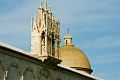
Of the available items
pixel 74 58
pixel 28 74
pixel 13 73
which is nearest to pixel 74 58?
pixel 74 58

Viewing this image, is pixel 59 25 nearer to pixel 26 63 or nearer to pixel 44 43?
pixel 44 43

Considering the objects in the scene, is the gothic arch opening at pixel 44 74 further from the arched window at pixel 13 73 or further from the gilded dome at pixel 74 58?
the gilded dome at pixel 74 58

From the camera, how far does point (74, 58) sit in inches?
2633

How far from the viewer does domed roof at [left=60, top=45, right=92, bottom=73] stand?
213 feet

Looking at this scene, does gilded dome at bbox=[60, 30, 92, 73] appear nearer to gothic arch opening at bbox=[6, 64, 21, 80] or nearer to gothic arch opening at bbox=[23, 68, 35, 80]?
gothic arch opening at bbox=[23, 68, 35, 80]

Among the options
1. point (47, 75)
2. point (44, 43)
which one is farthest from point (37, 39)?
point (47, 75)

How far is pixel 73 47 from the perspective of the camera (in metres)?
70.5

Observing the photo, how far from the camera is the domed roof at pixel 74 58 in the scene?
213 ft

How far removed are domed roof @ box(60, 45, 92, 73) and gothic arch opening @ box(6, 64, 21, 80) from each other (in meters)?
33.6

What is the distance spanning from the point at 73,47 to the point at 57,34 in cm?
3529

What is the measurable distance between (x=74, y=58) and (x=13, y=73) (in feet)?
122

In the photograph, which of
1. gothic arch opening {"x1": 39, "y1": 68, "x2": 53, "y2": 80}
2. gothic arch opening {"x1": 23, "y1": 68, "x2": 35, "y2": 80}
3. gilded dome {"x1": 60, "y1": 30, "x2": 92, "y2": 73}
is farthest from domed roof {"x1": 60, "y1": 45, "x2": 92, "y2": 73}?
gothic arch opening {"x1": 23, "y1": 68, "x2": 35, "y2": 80}

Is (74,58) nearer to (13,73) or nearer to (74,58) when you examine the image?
(74,58)

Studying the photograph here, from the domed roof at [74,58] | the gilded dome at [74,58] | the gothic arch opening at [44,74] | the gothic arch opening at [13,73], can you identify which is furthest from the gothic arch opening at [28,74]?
the domed roof at [74,58]
